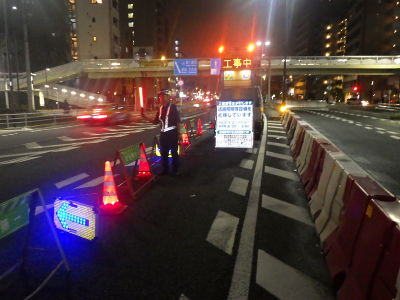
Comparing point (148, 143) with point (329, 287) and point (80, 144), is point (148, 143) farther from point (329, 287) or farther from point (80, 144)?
point (329, 287)

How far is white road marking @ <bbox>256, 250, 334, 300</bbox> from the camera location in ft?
12.2

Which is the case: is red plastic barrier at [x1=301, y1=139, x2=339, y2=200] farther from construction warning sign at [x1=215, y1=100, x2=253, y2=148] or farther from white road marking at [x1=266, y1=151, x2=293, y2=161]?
construction warning sign at [x1=215, y1=100, x2=253, y2=148]

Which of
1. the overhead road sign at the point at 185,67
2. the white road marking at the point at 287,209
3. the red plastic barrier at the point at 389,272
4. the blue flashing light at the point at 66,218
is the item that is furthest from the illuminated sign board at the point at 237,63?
the overhead road sign at the point at 185,67

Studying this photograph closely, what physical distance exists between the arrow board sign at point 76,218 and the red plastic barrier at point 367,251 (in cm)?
314

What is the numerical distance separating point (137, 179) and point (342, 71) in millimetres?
41205

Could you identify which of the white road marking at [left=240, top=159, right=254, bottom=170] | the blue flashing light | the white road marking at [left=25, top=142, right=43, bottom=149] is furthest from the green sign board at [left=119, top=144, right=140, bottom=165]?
the white road marking at [left=25, top=142, right=43, bottom=149]

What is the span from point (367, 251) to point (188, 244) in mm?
2481

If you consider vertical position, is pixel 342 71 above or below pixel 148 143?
above

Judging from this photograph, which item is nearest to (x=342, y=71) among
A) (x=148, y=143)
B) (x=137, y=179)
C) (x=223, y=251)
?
(x=148, y=143)

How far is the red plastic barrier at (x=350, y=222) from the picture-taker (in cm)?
358

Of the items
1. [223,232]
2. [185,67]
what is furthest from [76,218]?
[185,67]

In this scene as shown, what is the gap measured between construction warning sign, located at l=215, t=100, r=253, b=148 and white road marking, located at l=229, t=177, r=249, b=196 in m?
3.66

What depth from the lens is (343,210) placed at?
440cm

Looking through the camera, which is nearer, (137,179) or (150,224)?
(150,224)
